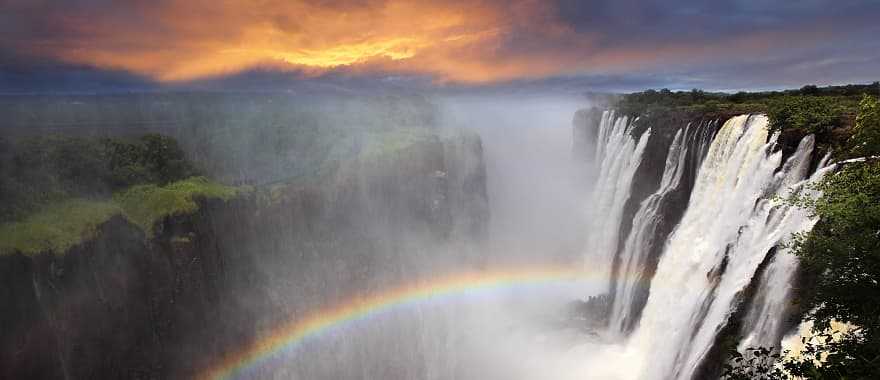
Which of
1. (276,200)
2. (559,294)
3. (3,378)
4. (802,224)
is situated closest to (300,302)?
(276,200)

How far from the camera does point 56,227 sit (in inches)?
896

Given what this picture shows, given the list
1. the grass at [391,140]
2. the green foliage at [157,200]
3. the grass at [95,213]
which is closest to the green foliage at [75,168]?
the grass at [95,213]

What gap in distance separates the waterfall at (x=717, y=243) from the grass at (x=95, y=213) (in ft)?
91.0

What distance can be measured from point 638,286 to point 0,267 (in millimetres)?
33476

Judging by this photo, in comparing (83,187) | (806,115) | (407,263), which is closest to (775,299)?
(806,115)

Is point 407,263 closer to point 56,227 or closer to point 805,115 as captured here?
point 56,227

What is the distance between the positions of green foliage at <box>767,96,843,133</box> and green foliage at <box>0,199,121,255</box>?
33.2 meters

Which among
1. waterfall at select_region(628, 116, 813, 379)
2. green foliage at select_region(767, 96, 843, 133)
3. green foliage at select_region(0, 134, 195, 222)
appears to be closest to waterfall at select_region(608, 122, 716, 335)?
waterfall at select_region(628, 116, 813, 379)

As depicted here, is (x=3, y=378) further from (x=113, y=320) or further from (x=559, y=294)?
(x=559, y=294)

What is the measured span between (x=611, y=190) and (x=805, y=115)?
75.1 ft

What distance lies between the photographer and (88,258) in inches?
916

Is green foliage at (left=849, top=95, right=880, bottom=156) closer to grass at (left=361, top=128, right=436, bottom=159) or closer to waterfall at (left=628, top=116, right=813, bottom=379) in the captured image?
waterfall at (left=628, top=116, right=813, bottom=379)

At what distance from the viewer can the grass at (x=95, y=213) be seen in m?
21.6

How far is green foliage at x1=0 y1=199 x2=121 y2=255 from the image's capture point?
21.3 m
